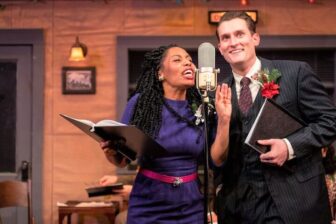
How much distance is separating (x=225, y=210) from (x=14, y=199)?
2711 mm

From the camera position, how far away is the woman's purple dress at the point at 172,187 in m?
2.45

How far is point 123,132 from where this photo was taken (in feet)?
7.36

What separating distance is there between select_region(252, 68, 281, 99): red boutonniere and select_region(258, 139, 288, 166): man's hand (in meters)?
0.21

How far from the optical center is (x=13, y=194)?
4602mm

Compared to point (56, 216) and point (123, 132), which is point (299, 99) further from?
point (56, 216)

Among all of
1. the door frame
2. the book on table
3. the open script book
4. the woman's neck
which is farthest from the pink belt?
the door frame

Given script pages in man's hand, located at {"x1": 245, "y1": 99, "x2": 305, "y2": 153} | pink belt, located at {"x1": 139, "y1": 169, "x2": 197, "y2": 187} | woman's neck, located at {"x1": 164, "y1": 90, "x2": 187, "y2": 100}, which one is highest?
woman's neck, located at {"x1": 164, "y1": 90, "x2": 187, "y2": 100}

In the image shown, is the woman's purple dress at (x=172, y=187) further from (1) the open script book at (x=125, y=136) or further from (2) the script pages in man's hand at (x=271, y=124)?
(2) the script pages in man's hand at (x=271, y=124)

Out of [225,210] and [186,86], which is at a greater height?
[186,86]

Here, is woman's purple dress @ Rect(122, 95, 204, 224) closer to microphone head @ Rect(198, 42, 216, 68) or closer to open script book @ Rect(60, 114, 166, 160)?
open script book @ Rect(60, 114, 166, 160)

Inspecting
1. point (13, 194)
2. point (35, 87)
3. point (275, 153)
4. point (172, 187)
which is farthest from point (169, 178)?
point (35, 87)

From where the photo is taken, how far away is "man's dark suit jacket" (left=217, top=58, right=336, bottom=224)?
2.16 meters

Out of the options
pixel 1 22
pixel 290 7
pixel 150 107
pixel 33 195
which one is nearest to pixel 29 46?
pixel 1 22

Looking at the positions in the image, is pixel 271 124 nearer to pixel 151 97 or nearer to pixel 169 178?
pixel 169 178
